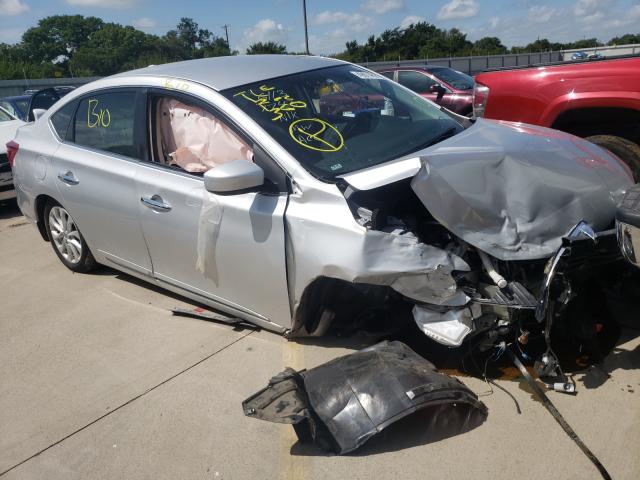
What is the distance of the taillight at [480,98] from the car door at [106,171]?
308 centimetres

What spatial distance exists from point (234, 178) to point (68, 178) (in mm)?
2194

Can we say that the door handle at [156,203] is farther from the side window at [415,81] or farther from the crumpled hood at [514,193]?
the side window at [415,81]

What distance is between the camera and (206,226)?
351cm

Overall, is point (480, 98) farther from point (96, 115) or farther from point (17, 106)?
point (17, 106)

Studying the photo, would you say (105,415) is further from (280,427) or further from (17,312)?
(17,312)

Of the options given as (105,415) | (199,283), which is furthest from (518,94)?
(105,415)

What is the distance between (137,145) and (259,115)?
1105 millimetres

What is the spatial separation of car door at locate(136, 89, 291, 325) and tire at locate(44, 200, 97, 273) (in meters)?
1.28

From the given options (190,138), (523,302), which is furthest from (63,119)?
(523,302)

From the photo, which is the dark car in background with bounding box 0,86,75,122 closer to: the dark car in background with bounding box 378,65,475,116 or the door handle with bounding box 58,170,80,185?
the door handle with bounding box 58,170,80,185

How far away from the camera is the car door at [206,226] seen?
3297 mm

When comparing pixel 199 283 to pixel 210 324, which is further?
pixel 210 324

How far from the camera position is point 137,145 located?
4.04 m

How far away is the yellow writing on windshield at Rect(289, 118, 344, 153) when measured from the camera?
3.37m
